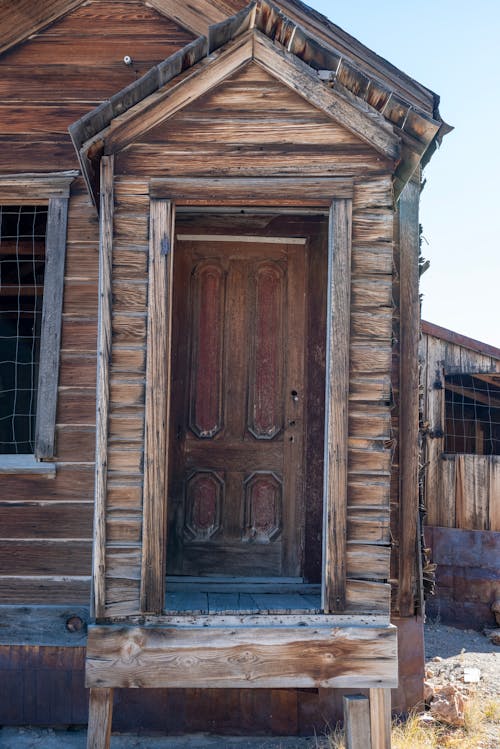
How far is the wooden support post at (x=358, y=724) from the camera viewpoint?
3949mm

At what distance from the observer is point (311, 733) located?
4816 millimetres

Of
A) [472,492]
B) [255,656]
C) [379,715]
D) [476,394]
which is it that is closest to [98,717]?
[255,656]

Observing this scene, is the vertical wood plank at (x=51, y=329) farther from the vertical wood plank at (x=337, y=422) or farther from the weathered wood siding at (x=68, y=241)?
the vertical wood plank at (x=337, y=422)

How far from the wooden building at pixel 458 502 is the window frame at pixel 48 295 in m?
4.43

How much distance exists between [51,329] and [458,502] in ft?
17.0

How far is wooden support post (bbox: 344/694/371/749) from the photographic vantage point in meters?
3.95

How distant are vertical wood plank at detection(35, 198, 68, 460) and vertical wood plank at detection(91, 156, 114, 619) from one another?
1193mm

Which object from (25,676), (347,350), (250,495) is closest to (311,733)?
(250,495)

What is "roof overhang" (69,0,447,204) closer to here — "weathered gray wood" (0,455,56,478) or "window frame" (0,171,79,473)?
"window frame" (0,171,79,473)

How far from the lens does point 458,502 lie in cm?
818

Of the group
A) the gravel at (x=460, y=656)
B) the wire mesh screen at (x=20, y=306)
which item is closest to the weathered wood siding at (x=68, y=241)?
the wire mesh screen at (x=20, y=306)

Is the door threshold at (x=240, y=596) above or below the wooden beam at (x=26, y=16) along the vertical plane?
below

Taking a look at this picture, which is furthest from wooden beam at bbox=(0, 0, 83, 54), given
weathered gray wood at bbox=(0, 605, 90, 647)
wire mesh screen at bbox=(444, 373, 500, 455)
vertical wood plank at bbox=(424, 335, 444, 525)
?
wire mesh screen at bbox=(444, 373, 500, 455)

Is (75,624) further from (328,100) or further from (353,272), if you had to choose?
(328,100)
